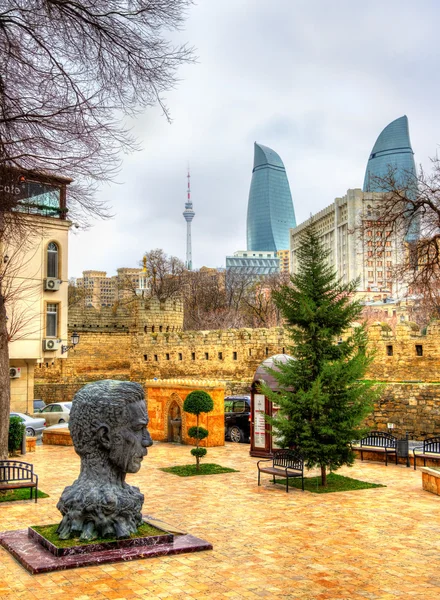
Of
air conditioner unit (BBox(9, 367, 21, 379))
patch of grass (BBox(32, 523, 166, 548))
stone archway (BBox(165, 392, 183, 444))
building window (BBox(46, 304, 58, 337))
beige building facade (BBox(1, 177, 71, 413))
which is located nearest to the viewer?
patch of grass (BBox(32, 523, 166, 548))

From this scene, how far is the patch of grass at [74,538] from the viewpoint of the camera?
7.39 metres

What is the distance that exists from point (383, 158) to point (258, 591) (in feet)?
547

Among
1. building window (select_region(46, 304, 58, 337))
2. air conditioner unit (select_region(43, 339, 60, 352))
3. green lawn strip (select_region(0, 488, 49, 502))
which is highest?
building window (select_region(46, 304, 58, 337))

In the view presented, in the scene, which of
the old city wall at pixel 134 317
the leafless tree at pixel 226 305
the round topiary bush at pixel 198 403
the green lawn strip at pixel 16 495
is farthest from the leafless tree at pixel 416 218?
the leafless tree at pixel 226 305

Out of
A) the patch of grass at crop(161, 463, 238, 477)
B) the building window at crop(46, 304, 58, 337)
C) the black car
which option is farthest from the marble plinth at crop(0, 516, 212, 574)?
the building window at crop(46, 304, 58, 337)

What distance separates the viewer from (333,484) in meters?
12.6

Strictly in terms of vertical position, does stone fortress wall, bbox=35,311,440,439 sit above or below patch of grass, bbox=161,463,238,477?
above

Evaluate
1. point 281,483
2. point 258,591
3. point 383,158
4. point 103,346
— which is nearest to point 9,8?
point 258,591

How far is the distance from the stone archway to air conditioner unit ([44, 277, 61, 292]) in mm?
6756

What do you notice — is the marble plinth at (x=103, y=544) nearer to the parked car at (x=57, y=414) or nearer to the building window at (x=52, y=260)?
the parked car at (x=57, y=414)

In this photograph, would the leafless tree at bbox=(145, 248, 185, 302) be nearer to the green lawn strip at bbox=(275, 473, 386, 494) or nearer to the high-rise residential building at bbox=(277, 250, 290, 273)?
the green lawn strip at bbox=(275, 473, 386, 494)

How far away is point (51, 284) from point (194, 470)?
11.1m

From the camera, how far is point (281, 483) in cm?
1276

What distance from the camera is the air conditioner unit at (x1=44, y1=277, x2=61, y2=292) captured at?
2272 cm
